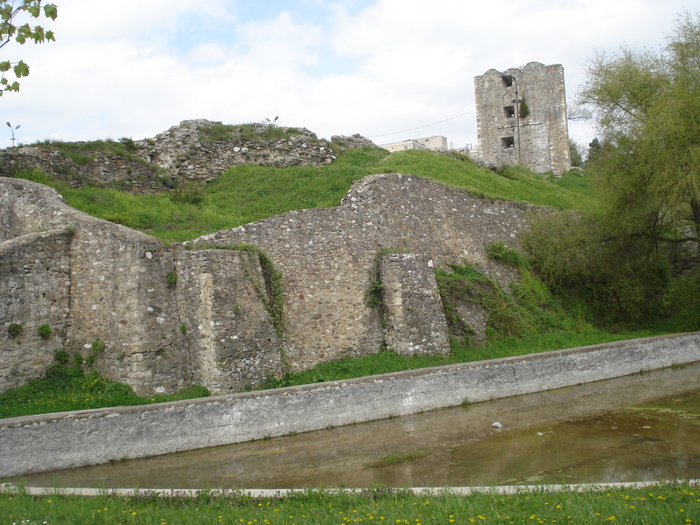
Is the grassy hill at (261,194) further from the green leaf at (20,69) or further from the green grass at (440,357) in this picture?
the green leaf at (20,69)

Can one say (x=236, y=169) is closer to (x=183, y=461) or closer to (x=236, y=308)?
(x=236, y=308)

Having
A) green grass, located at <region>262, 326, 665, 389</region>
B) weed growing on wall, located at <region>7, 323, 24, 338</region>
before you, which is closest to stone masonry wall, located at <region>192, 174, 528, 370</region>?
green grass, located at <region>262, 326, 665, 389</region>

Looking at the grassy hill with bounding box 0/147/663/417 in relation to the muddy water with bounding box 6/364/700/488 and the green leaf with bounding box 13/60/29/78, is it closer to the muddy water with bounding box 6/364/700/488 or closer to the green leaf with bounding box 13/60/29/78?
the muddy water with bounding box 6/364/700/488

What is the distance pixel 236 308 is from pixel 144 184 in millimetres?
7285

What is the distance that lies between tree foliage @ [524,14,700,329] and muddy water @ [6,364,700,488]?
6620 mm

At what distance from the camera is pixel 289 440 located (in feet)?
31.6

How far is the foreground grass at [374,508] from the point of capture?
514 cm

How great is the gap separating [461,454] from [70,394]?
6.77 meters

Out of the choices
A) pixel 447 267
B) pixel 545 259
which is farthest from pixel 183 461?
pixel 545 259

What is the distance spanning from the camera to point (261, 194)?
16.9 meters

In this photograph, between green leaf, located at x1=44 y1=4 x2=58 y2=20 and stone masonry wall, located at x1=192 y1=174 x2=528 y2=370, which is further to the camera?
stone masonry wall, located at x1=192 y1=174 x2=528 y2=370

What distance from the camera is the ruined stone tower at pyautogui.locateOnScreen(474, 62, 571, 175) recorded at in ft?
105

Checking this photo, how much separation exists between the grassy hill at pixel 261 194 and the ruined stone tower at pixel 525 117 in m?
8.59

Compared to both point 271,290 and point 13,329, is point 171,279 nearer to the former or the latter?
point 271,290
